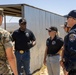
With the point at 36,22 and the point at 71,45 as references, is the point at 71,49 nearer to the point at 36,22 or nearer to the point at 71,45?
the point at 71,45

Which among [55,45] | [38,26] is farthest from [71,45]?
[38,26]

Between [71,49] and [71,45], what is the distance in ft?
0.19

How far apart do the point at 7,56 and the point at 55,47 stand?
3.04m

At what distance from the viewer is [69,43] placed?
402cm

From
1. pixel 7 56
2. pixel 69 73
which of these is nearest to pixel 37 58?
pixel 69 73

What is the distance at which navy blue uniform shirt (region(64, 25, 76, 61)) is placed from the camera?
3.99 m

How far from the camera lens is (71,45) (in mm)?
4004

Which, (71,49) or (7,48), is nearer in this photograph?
(7,48)

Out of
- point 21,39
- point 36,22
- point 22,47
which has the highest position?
point 36,22

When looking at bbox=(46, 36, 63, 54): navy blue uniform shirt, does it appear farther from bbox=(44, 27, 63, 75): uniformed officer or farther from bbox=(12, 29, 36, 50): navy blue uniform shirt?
bbox=(12, 29, 36, 50): navy blue uniform shirt

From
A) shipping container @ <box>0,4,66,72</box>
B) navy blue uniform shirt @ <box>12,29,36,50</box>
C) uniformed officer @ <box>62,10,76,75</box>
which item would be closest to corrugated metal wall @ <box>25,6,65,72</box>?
shipping container @ <box>0,4,66,72</box>

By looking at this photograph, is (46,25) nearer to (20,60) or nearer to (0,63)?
(20,60)

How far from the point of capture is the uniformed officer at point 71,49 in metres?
4.00

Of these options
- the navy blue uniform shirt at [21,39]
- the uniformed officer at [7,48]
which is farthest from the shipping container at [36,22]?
the uniformed officer at [7,48]
